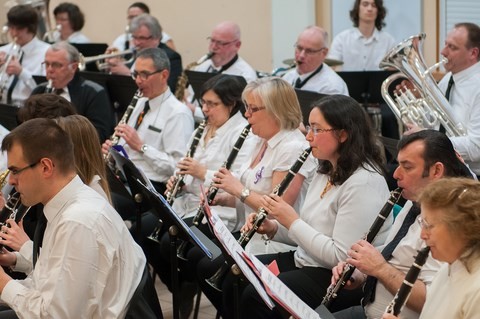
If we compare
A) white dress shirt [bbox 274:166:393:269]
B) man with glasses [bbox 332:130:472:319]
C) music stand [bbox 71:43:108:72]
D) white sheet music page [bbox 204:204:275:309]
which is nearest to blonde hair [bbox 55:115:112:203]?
white sheet music page [bbox 204:204:275:309]

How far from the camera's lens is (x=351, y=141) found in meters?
3.63

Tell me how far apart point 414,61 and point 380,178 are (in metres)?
1.68

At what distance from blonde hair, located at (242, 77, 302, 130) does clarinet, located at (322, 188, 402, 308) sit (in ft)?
3.82

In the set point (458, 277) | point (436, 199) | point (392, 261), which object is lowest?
point (392, 261)

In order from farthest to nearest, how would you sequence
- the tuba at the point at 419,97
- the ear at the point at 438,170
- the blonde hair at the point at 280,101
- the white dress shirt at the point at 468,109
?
1. the tuba at the point at 419,97
2. the white dress shirt at the point at 468,109
3. the blonde hair at the point at 280,101
4. the ear at the point at 438,170

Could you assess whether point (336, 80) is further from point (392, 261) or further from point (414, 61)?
point (392, 261)

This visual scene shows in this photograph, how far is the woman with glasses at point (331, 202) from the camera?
3.47 metres

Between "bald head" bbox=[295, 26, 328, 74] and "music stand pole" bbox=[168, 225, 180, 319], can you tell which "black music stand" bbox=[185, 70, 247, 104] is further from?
"music stand pole" bbox=[168, 225, 180, 319]

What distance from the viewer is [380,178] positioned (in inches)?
140

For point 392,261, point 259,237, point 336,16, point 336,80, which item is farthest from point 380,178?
point 336,16

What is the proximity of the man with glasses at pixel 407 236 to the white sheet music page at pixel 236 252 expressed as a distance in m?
0.43

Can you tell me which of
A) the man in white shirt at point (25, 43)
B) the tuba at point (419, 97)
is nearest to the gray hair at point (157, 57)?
the tuba at point (419, 97)

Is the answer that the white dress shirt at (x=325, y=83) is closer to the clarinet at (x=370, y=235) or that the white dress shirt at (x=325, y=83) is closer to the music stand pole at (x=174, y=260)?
the music stand pole at (x=174, y=260)

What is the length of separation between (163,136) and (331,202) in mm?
1996
